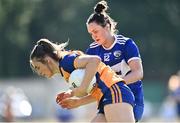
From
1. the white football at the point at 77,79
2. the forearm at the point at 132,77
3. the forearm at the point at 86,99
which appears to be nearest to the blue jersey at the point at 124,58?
the forearm at the point at 132,77

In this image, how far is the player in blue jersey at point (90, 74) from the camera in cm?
819

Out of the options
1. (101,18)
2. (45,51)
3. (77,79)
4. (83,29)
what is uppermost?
(83,29)

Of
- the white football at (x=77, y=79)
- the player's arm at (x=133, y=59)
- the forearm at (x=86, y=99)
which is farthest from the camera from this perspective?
the player's arm at (x=133, y=59)

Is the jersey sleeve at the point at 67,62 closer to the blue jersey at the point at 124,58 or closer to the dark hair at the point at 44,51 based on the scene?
the dark hair at the point at 44,51

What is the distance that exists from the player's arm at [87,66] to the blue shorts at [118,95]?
11.7 inches

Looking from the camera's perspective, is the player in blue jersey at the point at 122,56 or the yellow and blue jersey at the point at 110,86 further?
the player in blue jersey at the point at 122,56

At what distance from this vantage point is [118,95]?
8.39 m

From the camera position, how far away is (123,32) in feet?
138

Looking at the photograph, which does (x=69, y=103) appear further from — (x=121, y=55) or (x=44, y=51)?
(x=121, y=55)

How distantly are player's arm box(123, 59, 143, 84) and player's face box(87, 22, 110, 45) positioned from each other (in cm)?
42

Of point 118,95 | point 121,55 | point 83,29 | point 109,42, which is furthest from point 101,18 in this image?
point 83,29

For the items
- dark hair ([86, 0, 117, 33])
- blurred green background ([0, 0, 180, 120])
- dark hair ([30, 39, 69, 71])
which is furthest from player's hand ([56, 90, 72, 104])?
blurred green background ([0, 0, 180, 120])

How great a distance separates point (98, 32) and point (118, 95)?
2.83 feet

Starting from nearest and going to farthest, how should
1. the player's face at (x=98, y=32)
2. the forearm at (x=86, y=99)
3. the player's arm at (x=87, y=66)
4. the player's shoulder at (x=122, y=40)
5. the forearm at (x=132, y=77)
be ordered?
the player's arm at (x=87, y=66) → the forearm at (x=86, y=99) → the player's face at (x=98, y=32) → the forearm at (x=132, y=77) → the player's shoulder at (x=122, y=40)
